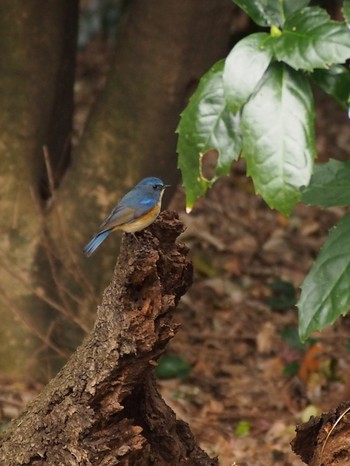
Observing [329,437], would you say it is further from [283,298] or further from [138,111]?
[283,298]

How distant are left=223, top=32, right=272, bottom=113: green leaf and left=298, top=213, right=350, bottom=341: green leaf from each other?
1.54 feet

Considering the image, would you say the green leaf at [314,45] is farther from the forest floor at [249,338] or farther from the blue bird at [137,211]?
the forest floor at [249,338]

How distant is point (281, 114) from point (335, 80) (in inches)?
10.6

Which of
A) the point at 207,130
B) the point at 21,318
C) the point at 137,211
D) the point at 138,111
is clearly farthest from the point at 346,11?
the point at 21,318

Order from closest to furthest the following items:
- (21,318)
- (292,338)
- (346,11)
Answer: (346,11)
(21,318)
(292,338)

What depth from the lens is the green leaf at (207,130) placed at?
2.47m

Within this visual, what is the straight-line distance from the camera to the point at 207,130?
2.49 metres

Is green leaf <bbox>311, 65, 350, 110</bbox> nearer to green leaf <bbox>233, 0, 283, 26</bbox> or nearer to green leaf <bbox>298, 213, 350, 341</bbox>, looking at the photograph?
green leaf <bbox>233, 0, 283, 26</bbox>

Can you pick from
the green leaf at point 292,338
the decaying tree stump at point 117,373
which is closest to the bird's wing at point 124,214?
the decaying tree stump at point 117,373

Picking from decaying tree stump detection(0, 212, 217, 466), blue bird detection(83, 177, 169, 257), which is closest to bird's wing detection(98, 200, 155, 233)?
blue bird detection(83, 177, 169, 257)

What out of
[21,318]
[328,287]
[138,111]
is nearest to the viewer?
[328,287]

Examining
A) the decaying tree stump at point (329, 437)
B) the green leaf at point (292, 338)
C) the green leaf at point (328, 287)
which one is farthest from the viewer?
the green leaf at point (292, 338)

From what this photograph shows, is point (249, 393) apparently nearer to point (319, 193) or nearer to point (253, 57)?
point (319, 193)

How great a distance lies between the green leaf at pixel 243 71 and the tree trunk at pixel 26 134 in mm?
2393
